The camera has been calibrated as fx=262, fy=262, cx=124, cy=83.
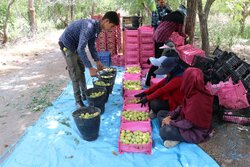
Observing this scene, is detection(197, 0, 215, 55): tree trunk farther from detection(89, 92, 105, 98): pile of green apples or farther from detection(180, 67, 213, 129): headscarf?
detection(180, 67, 213, 129): headscarf

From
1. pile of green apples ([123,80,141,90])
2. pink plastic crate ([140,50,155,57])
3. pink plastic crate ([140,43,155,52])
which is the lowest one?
pile of green apples ([123,80,141,90])

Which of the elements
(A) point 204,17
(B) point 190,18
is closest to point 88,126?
(B) point 190,18

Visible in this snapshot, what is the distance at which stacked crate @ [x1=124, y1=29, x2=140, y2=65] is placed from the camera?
6.83 metres

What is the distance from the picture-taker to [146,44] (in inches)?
270

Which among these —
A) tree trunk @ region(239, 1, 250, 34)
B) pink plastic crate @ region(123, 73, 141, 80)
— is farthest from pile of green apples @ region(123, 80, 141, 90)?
tree trunk @ region(239, 1, 250, 34)

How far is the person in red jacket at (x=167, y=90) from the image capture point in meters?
3.75

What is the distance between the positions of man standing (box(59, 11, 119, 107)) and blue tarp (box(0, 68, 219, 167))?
2.83 ft

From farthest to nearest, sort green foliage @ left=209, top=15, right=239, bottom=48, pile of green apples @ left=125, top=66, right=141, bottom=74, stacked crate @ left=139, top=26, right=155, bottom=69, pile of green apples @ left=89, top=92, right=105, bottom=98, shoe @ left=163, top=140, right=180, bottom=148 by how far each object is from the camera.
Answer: green foliage @ left=209, top=15, right=239, bottom=48, stacked crate @ left=139, top=26, right=155, bottom=69, pile of green apples @ left=125, top=66, right=141, bottom=74, pile of green apples @ left=89, top=92, right=105, bottom=98, shoe @ left=163, top=140, right=180, bottom=148

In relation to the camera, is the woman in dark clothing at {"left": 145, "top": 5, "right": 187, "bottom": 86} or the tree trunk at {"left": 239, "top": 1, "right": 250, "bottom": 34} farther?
the tree trunk at {"left": 239, "top": 1, "right": 250, "bottom": 34}

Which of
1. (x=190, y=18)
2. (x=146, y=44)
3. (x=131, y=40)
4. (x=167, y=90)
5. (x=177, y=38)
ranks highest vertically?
(x=190, y=18)

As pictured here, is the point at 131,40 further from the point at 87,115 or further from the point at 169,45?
the point at 87,115

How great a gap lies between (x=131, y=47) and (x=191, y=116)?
3914mm

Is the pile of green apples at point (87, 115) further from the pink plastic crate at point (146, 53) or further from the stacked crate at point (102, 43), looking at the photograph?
→ the stacked crate at point (102, 43)

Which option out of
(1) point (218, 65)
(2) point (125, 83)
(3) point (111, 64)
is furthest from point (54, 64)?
(1) point (218, 65)
